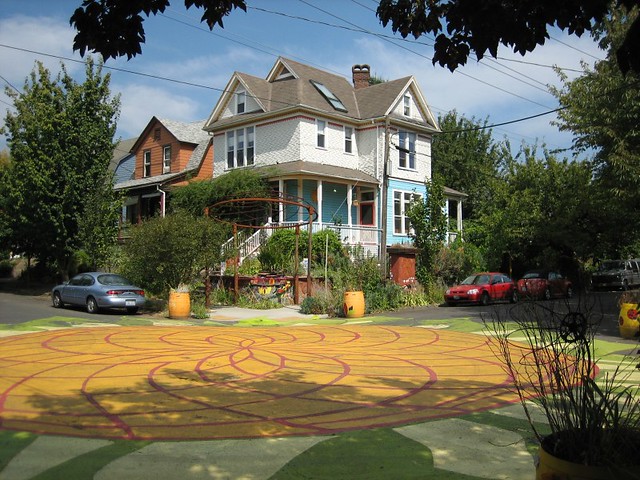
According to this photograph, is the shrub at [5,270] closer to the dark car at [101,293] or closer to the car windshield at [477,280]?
the dark car at [101,293]

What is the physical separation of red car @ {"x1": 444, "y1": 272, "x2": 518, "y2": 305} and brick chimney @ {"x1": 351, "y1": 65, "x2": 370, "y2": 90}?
17.2 meters

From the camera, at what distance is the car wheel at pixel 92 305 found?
71.5ft

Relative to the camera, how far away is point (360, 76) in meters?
38.2

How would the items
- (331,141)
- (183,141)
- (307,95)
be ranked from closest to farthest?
(307,95)
(331,141)
(183,141)

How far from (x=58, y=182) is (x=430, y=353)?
2218cm

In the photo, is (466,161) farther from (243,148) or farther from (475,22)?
(475,22)

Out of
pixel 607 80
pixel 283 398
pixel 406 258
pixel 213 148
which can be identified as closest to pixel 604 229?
pixel 406 258

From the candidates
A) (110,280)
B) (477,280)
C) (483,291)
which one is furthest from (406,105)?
(110,280)

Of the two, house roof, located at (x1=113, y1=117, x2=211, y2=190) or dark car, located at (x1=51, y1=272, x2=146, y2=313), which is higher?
house roof, located at (x1=113, y1=117, x2=211, y2=190)

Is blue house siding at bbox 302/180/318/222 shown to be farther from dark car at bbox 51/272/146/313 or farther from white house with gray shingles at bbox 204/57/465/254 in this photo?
dark car at bbox 51/272/146/313

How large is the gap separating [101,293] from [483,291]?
1604 cm

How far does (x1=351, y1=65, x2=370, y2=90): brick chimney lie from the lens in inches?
1497

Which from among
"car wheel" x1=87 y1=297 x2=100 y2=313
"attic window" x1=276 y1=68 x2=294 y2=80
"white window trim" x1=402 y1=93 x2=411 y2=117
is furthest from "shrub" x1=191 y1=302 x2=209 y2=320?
"white window trim" x1=402 y1=93 x2=411 y2=117

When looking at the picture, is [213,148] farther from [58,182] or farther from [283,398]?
[283,398]
